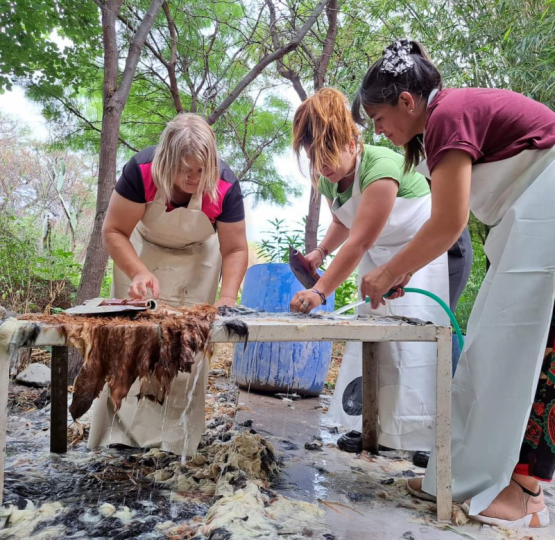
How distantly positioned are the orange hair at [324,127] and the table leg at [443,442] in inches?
37.0

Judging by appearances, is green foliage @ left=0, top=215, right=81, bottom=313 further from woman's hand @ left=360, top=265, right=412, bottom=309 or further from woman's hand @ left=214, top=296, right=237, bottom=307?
woman's hand @ left=360, top=265, right=412, bottom=309

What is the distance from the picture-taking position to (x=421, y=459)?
219 centimetres

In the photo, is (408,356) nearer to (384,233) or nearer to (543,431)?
(384,233)

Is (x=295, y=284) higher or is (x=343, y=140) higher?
(x=343, y=140)

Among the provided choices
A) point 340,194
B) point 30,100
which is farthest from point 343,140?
point 30,100

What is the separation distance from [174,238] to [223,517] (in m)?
1.27

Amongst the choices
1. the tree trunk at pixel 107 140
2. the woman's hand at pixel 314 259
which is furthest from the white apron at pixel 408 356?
the tree trunk at pixel 107 140

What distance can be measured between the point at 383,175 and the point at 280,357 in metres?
1.94

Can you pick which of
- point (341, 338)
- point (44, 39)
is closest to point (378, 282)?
point (341, 338)

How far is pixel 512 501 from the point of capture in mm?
1550

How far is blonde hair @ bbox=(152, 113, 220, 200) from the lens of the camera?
201 cm

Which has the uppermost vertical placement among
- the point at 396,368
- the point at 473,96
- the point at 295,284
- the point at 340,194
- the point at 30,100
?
the point at 30,100

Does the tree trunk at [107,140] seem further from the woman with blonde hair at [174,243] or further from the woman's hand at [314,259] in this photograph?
the woman's hand at [314,259]

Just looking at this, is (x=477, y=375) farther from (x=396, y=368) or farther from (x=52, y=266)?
(x=52, y=266)
